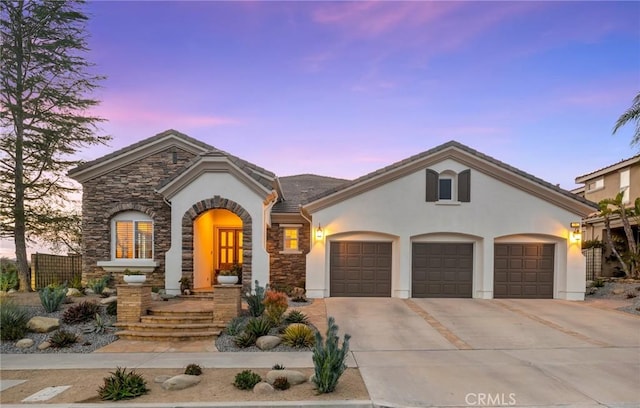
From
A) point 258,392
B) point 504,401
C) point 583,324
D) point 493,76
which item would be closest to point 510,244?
point 583,324

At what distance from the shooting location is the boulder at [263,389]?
5.93m

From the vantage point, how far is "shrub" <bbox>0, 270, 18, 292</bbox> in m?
14.7

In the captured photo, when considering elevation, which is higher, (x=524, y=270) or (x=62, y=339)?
(x=524, y=270)

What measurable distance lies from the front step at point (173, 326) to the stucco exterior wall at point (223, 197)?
124 inches

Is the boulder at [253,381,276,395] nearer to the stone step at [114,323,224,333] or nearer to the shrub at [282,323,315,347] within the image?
the shrub at [282,323,315,347]

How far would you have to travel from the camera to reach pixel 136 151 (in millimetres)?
15055

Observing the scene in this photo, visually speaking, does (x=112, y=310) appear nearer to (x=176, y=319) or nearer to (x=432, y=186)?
(x=176, y=319)

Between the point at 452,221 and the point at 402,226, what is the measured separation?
6.66 feet

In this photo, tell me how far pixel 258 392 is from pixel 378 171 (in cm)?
1018

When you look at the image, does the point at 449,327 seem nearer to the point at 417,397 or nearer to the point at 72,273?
the point at 417,397

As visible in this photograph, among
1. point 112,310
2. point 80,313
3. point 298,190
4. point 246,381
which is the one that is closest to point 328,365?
point 246,381

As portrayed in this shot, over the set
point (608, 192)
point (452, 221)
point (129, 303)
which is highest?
point (608, 192)

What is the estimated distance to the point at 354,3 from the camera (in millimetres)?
12695

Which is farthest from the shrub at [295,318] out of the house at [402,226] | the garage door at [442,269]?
the garage door at [442,269]
